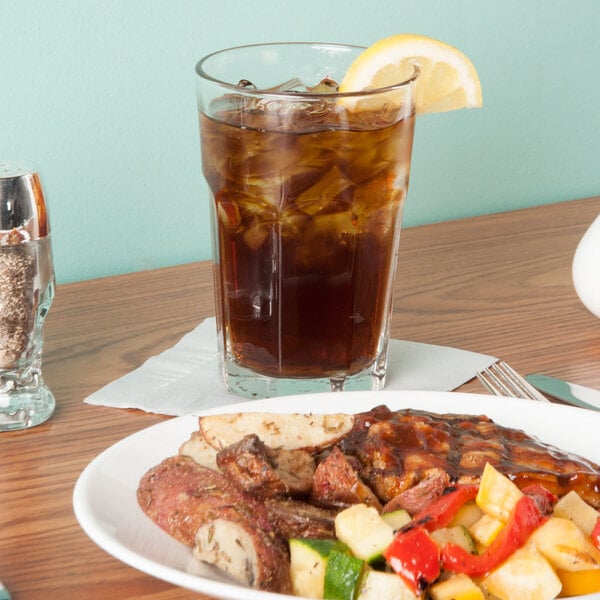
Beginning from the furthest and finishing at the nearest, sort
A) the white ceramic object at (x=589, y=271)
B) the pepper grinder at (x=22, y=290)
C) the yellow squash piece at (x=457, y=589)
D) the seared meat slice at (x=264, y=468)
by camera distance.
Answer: the white ceramic object at (x=589, y=271) < the pepper grinder at (x=22, y=290) < the seared meat slice at (x=264, y=468) < the yellow squash piece at (x=457, y=589)

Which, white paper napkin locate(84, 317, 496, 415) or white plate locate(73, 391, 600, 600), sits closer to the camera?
white plate locate(73, 391, 600, 600)

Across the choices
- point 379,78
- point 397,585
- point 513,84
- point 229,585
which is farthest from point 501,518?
point 513,84

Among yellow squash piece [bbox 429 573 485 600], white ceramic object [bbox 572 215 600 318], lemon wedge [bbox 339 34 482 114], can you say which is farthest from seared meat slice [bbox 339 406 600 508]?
white ceramic object [bbox 572 215 600 318]

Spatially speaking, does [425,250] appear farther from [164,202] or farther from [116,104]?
[116,104]

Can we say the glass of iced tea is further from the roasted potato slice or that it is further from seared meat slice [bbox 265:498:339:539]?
seared meat slice [bbox 265:498:339:539]

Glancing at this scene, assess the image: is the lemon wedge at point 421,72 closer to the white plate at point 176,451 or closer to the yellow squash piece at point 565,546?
the white plate at point 176,451

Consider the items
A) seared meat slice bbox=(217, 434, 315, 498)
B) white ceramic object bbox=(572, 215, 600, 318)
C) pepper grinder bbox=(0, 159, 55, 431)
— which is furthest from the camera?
white ceramic object bbox=(572, 215, 600, 318)

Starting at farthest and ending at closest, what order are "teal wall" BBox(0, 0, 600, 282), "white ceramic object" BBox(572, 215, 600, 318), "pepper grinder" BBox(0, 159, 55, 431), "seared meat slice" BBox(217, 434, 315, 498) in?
"teal wall" BBox(0, 0, 600, 282)
"white ceramic object" BBox(572, 215, 600, 318)
"pepper grinder" BBox(0, 159, 55, 431)
"seared meat slice" BBox(217, 434, 315, 498)

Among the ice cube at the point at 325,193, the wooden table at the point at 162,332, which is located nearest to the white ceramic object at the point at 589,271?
the wooden table at the point at 162,332
